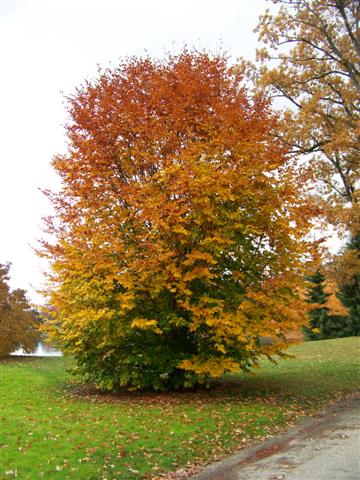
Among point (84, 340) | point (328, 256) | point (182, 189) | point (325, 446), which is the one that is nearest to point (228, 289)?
point (182, 189)

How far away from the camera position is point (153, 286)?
11.2 metres

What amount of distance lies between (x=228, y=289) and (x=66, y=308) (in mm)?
4184

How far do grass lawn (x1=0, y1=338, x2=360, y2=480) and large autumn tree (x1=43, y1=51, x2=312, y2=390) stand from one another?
37.6 inches

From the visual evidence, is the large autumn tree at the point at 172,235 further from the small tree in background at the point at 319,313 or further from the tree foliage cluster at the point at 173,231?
the small tree in background at the point at 319,313

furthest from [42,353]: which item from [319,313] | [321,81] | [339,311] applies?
[321,81]

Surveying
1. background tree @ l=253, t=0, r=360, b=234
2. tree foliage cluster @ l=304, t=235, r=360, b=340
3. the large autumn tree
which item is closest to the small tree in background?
tree foliage cluster @ l=304, t=235, r=360, b=340

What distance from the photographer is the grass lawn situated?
704cm

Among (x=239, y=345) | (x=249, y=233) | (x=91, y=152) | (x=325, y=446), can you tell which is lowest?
(x=325, y=446)

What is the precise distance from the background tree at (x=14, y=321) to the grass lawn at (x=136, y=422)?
800 cm

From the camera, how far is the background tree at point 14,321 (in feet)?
76.5

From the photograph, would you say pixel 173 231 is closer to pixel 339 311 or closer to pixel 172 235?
pixel 172 235

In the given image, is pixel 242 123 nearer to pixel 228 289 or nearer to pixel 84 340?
pixel 228 289

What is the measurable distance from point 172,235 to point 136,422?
14.2 ft

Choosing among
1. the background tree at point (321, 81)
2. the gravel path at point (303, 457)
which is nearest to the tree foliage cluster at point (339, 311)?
the background tree at point (321, 81)
